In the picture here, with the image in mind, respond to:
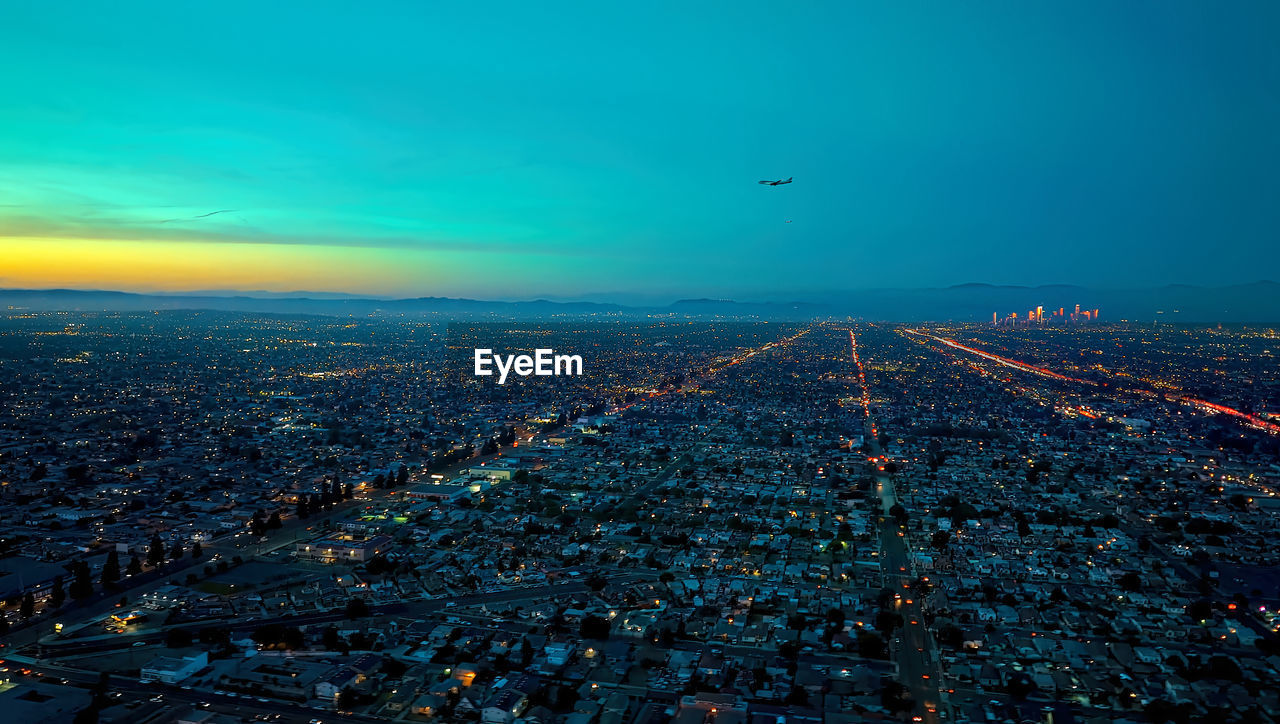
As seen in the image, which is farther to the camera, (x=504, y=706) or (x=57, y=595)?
(x=57, y=595)

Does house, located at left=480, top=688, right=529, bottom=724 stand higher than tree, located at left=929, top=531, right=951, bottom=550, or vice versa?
tree, located at left=929, top=531, right=951, bottom=550

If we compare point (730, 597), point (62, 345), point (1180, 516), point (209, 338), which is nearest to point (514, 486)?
point (730, 597)

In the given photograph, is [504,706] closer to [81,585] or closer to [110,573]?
[81,585]

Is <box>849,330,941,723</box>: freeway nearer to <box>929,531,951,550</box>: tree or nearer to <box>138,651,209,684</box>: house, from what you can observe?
<box>929,531,951,550</box>: tree

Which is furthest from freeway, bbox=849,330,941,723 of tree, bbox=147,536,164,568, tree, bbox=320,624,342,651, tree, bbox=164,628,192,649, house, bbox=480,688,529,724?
tree, bbox=147,536,164,568

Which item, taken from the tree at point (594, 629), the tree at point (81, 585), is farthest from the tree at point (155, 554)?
the tree at point (594, 629)

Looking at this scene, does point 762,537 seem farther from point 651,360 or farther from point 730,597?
point 651,360

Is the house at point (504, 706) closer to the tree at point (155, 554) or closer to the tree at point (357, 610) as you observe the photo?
the tree at point (357, 610)

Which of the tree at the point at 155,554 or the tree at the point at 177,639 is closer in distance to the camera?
the tree at the point at 177,639

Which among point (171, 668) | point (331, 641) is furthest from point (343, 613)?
point (171, 668)
